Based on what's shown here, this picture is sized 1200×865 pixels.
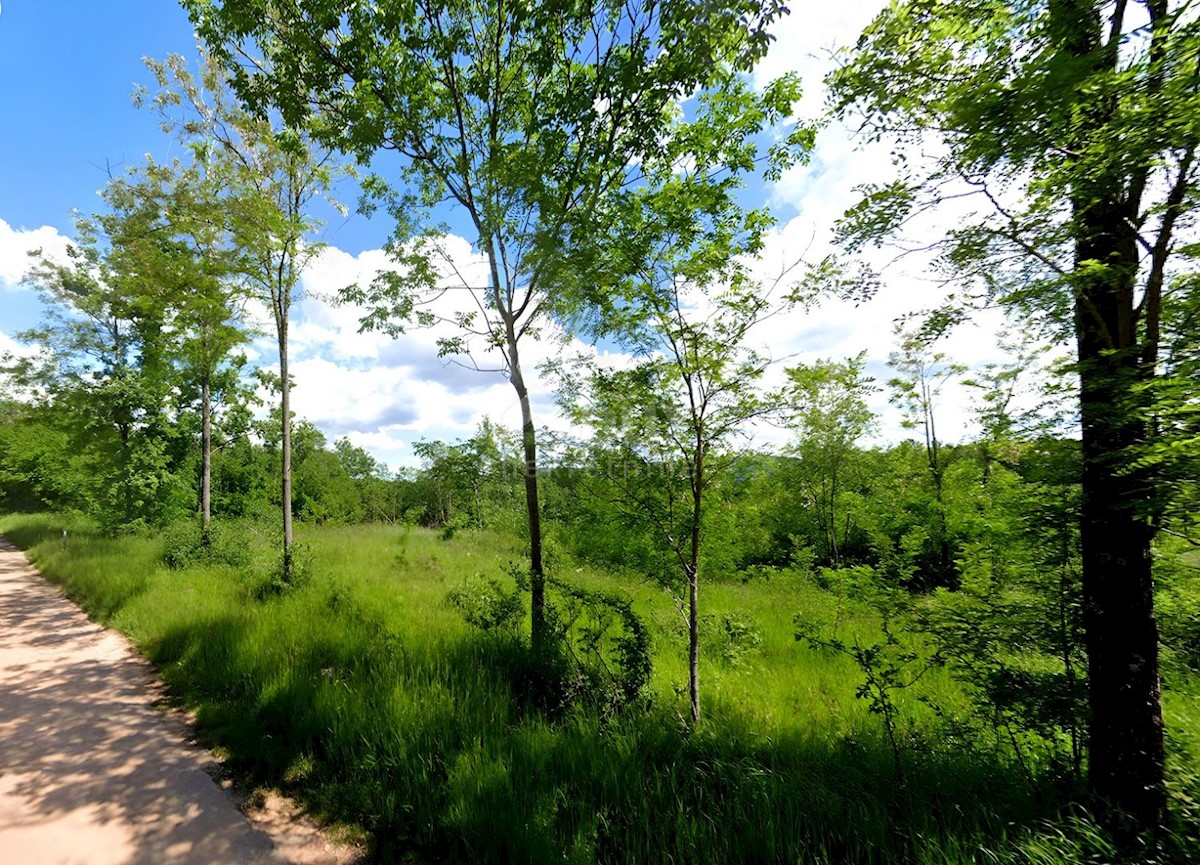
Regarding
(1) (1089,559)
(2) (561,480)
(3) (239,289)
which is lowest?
(1) (1089,559)

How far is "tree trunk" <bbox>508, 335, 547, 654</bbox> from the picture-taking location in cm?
493

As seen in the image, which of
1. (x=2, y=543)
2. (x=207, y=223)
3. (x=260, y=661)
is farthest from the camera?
(x=2, y=543)

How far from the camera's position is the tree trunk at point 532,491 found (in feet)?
16.2

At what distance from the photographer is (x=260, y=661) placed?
506 centimetres

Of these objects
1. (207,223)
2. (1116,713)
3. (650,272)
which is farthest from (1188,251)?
(207,223)

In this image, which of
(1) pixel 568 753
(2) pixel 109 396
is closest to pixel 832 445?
(1) pixel 568 753

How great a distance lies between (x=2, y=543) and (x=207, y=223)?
21946 mm

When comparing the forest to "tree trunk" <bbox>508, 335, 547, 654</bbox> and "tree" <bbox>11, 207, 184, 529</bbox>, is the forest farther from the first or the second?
"tree" <bbox>11, 207, 184, 529</bbox>

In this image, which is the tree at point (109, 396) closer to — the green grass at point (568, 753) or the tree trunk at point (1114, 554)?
the green grass at point (568, 753)

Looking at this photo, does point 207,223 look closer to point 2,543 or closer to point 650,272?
point 650,272

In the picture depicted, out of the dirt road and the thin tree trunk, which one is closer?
the dirt road

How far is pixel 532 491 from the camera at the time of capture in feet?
16.7

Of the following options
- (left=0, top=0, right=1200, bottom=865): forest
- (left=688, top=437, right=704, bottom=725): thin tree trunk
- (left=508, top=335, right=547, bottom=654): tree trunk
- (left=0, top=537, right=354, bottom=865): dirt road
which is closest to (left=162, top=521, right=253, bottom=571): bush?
(left=0, top=0, right=1200, bottom=865): forest

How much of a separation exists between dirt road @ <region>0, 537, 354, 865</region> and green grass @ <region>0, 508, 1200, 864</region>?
0.90ft
